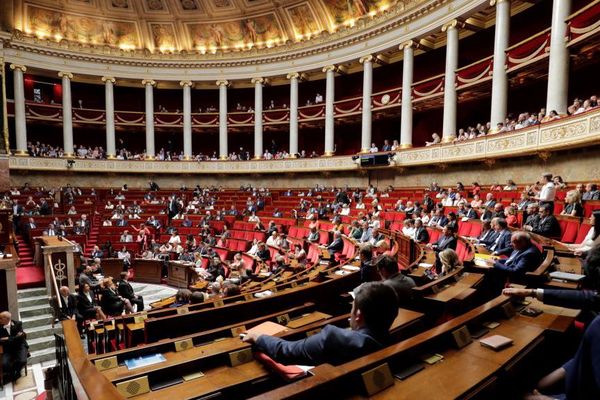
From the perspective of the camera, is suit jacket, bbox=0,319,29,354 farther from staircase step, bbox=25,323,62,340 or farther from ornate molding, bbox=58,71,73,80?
ornate molding, bbox=58,71,73,80

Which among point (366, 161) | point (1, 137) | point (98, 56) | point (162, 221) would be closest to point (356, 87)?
point (366, 161)

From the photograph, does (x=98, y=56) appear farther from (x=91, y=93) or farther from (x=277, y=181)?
(x=277, y=181)

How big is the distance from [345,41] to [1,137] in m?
15.8

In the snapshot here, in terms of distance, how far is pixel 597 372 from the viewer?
→ 1.22m

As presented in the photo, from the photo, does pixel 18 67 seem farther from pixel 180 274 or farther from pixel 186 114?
pixel 180 274

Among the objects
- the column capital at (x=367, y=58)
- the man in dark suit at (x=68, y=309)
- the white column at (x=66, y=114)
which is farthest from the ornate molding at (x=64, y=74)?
the man in dark suit at (x=68, y=309)

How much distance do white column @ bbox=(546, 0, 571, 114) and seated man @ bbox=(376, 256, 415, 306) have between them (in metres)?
10.1

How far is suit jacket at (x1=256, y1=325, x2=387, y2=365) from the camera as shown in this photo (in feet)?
5.46

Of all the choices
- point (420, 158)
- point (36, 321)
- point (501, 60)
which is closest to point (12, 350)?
point (36, 321)

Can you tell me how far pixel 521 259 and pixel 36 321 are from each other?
852cm

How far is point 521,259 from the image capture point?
354 cm

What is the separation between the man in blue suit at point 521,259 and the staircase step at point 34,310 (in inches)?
332

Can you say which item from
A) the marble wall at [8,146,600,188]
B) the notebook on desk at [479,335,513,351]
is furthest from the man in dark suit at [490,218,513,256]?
the marble wall at [8,146,600,188]

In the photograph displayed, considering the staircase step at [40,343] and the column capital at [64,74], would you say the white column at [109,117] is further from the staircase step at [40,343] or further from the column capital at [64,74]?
the staircase step at [40,343]
